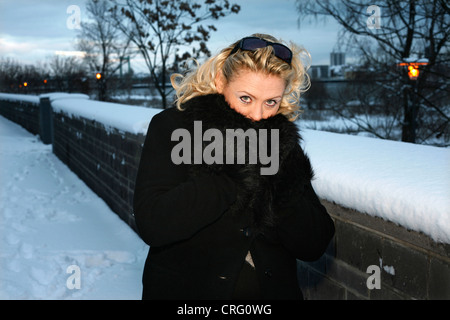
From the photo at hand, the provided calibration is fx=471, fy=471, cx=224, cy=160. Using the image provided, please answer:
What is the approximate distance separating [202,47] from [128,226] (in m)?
9.63

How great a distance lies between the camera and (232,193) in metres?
1.61

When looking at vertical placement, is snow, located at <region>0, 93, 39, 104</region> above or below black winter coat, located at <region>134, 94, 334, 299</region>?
above

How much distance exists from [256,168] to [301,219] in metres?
0.27

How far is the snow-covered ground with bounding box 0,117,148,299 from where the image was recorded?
12.8ft

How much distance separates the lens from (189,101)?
1.83 meters

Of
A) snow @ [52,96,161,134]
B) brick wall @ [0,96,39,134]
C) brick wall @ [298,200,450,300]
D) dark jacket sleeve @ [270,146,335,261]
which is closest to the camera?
dark jacket sleeve @ [270,146,335,261]

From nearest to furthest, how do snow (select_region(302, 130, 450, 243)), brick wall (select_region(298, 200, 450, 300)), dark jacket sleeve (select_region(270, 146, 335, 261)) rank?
1. dark jacket sleeve (select_region(270, 146, 335, 261))
2. snow (select_region(302, 130, 450, 243))
3. brick wall (select_region(298, 200, 450, 300))

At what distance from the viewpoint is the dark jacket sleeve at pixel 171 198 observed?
159 centimetres

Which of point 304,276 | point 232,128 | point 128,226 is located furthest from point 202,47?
point 232,128

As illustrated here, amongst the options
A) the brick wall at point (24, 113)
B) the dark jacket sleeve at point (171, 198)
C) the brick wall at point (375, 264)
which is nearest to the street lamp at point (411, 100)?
the brick wall at point (375, 264)

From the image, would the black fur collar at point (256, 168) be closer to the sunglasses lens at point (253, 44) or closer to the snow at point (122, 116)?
the sunglasses lens at point (253, 44)

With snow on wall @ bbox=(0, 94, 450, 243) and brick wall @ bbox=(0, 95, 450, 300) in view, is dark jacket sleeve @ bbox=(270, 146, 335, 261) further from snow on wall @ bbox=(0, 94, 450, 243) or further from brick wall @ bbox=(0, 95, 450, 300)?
brick wall @ bbox=(0, 95, 450, 300)

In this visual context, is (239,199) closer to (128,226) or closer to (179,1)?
(128,226)
